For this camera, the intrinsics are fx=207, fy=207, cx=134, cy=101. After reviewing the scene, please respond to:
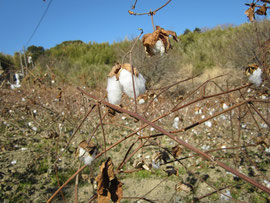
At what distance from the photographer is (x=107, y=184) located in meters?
0.47

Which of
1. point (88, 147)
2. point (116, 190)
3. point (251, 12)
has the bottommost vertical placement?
point (116, 190)

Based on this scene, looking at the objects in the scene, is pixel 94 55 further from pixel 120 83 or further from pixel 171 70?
pixel 120 83

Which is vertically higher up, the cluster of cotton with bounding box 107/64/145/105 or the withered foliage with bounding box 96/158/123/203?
the cluster of cotton with bounding box 107/64/145/105

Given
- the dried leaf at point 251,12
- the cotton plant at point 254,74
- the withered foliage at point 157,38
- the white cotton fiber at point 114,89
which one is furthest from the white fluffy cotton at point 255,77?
the white cotton fiber at point 114,89

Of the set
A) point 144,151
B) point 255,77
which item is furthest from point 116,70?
point 144,151

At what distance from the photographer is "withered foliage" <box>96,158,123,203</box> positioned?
45cm

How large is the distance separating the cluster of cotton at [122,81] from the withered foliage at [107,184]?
8.4 inches

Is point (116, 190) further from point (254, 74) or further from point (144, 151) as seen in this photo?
point (144, 151)

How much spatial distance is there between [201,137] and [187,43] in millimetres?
9440

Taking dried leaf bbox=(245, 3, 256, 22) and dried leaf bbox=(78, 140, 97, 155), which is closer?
dried leaf bbox=(78, 140, 97, 155)

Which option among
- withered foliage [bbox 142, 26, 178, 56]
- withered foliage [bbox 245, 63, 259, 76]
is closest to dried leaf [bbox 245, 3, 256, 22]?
withered foliage [bbox 245, 63, 259, 76]

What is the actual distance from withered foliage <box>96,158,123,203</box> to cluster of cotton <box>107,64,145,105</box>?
0.21 m

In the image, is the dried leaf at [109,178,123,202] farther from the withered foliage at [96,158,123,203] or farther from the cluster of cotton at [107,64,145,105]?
the cluster of cotton at [107,64,145,105]

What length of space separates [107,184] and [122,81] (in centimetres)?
27
